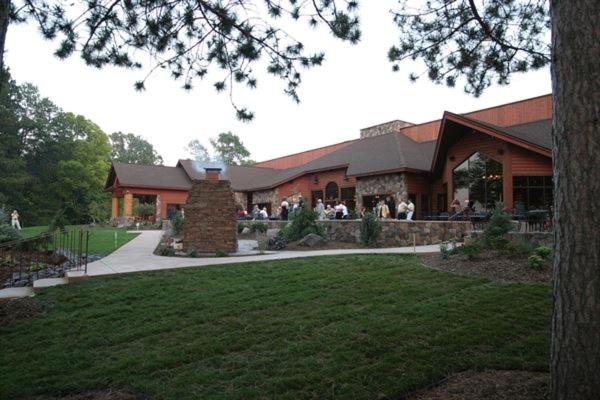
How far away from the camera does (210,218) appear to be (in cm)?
1112

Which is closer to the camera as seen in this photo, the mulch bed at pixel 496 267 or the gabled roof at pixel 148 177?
the mulch bed at pixel 496 267

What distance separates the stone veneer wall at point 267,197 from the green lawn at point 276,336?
2132 cm

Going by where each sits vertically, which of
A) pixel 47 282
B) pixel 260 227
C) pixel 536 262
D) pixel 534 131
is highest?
pixel 534 131

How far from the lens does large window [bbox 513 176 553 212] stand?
15.8 metres

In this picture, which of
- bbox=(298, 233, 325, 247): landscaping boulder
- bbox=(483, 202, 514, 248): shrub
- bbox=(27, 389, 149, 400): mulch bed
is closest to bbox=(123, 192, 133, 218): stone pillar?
bbox=(298, 233, 325, 247): landscaping boulder

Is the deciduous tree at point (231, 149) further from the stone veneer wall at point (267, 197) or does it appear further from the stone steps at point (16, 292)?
the stone steps at point (16, 292)

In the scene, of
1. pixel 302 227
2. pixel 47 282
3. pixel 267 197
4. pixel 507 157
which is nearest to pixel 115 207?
pixel 267 197

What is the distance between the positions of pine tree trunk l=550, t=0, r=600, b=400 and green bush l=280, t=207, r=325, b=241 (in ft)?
36.6

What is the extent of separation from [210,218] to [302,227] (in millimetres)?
3628

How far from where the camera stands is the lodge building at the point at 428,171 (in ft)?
52.8

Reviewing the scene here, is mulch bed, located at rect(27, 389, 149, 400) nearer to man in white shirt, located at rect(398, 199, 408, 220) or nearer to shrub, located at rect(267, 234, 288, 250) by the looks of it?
shrub, located at rect(267, 234, 288, 250)

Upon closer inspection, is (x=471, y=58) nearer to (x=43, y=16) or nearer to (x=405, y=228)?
(x=43, y=16)

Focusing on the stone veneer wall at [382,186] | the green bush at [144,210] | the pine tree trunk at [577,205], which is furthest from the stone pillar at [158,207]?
the pine tree trunk at [577,205]

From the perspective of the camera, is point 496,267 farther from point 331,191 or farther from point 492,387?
point 331,191
